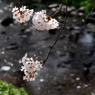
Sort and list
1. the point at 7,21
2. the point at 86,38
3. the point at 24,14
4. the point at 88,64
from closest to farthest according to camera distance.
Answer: the point at 24,14 → the point at 88,64 → the point at 86,38 → the point at 7,21

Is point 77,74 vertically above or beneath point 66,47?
beneath

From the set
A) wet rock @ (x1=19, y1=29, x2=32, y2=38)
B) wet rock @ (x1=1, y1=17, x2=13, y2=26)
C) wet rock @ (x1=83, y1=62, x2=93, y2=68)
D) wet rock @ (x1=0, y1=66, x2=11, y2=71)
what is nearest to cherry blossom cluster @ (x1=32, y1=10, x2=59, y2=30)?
wet rock @ (x1=0, y1=66, x2=11, y2=71)

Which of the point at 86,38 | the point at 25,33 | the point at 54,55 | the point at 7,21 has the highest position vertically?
the point at 7,21

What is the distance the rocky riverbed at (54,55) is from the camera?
477 cm

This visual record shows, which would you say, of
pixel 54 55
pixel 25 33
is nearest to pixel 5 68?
pixel 54 55

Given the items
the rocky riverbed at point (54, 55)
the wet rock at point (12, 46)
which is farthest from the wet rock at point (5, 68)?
the wet rock at point (12, 46)

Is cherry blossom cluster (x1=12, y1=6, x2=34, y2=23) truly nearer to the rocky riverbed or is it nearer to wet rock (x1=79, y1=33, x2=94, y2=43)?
the rocky riverbed

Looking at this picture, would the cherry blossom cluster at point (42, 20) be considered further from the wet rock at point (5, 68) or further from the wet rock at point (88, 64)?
the wet rock at point (88, 64)

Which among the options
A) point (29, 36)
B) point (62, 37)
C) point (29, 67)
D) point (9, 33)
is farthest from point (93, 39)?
point (29, 67)

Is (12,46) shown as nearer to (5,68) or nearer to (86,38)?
(5,68)

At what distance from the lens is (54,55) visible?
20.1 ft

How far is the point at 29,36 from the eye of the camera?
23.9ft

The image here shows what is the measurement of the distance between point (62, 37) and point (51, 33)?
1.69 feet

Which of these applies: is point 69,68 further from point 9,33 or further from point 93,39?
point 9,33
